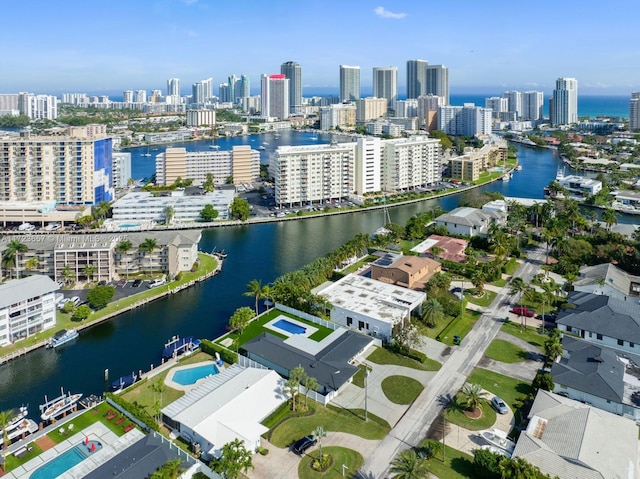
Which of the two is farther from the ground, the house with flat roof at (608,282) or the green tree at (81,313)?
the house with flat roof at (608,282)

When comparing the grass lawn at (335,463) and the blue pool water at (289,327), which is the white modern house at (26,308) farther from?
the grass lawn at (335,463)

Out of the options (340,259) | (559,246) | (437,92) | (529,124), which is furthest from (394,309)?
(437,92)

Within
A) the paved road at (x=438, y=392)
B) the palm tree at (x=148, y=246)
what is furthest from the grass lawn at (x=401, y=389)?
the palm tree at (x=148, y=246)

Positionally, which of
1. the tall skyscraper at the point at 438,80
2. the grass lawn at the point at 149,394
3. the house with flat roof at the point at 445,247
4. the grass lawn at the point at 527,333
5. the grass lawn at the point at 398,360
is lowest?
the grass lawn at the point at 149,394

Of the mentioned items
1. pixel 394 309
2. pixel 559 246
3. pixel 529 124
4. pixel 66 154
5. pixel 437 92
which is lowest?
pixel 394 309

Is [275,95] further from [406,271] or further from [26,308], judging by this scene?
[26,308]

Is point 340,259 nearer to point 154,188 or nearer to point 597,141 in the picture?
point 154,188

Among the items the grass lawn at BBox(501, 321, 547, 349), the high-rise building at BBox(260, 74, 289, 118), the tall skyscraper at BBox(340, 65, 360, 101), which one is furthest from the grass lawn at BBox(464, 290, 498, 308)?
the tall skyscraper at BBox(340, 65, 360, 101)
